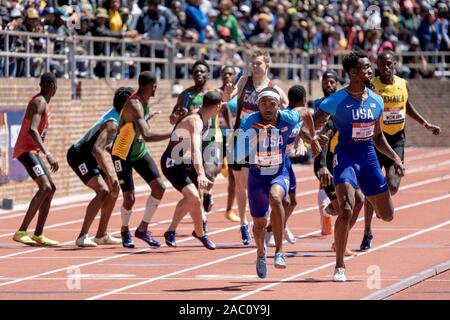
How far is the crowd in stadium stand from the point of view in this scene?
26.8m

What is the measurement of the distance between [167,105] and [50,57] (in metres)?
6.16

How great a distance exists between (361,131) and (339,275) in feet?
5.70

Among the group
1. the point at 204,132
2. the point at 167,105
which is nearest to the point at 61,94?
the point at 167,105

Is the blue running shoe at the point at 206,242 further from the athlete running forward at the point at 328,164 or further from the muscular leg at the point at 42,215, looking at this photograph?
the muscular leg at the point at 42,215

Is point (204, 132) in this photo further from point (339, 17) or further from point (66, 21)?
point (339, 17)

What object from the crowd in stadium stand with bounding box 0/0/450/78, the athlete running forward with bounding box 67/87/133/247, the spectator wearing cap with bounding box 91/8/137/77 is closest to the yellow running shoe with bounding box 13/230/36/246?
the athlete running forward with bounding box 67/87/133/247

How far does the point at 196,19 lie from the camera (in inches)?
1330

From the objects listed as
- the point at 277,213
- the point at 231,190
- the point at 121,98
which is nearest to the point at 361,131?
the point at 277,213

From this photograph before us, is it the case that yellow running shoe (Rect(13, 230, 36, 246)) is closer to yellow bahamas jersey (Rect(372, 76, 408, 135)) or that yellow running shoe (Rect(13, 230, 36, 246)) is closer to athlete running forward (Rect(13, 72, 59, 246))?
athlete running forward (Rect(13, 72, 59, 246))

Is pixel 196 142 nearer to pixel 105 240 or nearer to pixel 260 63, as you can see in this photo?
pixel 260 63

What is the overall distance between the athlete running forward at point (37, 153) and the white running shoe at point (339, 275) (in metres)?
5.26

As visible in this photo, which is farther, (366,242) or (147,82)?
(147,82)

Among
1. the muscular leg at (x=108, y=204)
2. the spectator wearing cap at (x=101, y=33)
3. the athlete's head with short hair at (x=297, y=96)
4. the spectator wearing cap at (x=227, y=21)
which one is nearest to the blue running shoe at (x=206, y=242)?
the muscular leg at (x=108, y=204)

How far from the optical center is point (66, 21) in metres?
27.3
